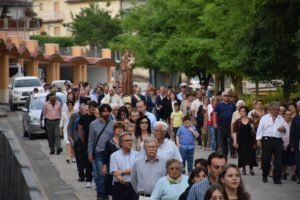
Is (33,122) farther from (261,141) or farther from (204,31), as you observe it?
(261,141)

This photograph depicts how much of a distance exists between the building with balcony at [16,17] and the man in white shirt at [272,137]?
179 feet

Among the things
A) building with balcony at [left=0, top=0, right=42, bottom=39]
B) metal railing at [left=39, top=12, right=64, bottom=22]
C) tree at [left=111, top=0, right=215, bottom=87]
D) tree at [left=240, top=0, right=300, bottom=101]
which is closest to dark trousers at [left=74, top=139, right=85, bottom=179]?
tree at [left=240, top=0, right=300, bottom=101]

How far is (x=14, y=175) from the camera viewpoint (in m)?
14.1

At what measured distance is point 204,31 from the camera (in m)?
40.2

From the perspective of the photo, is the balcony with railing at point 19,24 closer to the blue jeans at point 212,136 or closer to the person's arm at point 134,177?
the blue jeans at point 212,136

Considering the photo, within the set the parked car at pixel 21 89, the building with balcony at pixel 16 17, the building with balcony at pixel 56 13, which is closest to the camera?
the parked car at pixel 21 89

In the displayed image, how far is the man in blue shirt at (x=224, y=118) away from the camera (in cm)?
2598

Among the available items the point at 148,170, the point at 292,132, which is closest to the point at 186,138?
the point at 292,132

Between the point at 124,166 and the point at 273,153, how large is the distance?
780 cm

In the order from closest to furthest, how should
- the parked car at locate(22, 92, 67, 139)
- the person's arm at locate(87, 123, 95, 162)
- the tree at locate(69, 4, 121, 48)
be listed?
the person's arm at locate(87, 123, 95, 162) → the parked car at locate(22, 92, 67, 139) → the tree at locate(69, 4, 121, 48)

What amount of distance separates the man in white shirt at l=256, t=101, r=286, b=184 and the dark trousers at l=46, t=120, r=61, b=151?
787 cm

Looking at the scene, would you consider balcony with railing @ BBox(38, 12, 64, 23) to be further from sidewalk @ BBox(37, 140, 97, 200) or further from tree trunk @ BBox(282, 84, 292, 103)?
tree trunk @ BBox(282, 84, 292, 103)

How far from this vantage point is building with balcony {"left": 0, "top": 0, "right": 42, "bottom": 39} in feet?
248

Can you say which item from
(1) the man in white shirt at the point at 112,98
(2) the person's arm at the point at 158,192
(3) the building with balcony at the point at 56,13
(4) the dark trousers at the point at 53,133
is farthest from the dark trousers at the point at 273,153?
(3) the building with balcony at the point at 56,13
